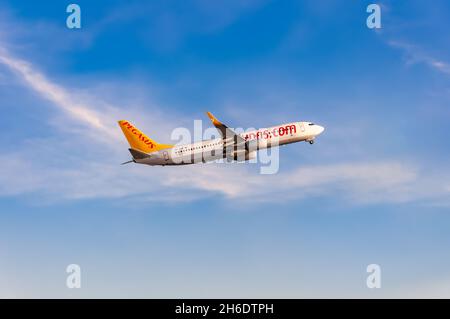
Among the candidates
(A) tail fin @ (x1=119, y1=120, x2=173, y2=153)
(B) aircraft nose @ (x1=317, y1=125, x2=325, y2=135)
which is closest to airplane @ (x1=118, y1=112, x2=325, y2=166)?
(A) tail fin @ (x1=119, y1=120, x2=173, y2=153)

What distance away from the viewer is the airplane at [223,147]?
130 meters

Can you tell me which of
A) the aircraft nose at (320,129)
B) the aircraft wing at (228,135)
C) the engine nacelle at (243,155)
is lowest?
the engine nacelle at (243,155)

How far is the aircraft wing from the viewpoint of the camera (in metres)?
125

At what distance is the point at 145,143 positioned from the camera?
13762 cm

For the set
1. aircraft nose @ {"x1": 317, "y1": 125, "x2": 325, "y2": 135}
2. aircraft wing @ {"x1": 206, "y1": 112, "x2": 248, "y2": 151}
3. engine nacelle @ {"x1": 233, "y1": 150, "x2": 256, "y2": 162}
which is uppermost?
aircraft nose @ {"x1": 317, "y1": 125, "x2": 325, "y2": 135}

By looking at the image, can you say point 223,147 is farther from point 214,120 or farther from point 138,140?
point 138,140

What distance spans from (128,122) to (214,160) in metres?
27.0

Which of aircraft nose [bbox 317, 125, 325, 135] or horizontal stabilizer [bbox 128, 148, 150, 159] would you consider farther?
aircraft nose [bbox 317, 125, 325, 135]

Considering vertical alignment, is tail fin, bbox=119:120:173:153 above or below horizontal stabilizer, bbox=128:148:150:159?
above

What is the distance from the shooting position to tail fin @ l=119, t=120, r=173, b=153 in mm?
136250

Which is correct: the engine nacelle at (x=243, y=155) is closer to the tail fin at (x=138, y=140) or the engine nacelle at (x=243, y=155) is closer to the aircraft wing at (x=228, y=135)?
the aircraft wing at (x=228, y=135)

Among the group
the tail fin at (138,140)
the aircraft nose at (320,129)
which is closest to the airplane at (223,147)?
the tail fin at (138,140)

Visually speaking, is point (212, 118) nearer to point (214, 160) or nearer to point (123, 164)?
point (214, 160)

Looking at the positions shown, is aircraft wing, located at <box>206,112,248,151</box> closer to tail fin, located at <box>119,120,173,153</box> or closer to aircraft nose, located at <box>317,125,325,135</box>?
tail fin, located at <box>119,120,173,153</box>
